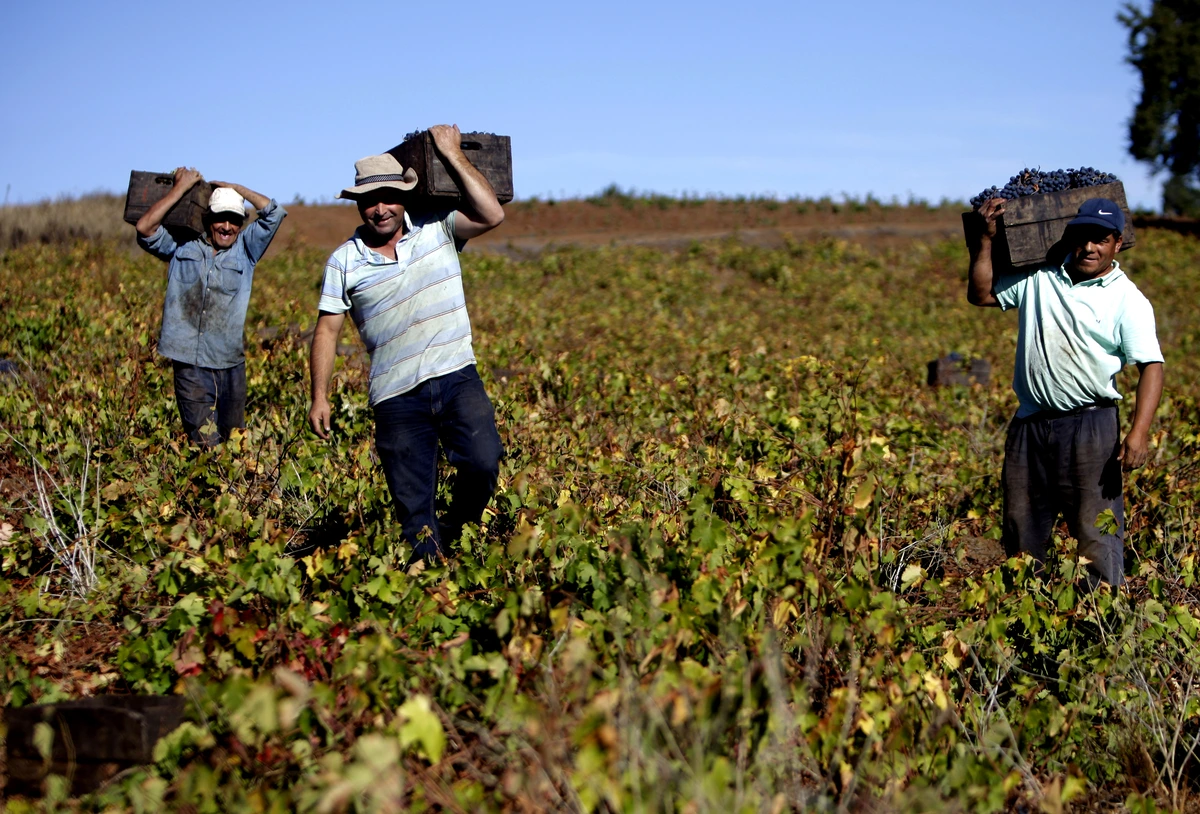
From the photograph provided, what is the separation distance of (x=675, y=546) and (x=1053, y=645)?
1522mm

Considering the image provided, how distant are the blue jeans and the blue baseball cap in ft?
7.74

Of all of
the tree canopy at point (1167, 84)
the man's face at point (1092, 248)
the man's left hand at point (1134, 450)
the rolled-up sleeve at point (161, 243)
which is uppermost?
the tree canopy at point (1167, 84)

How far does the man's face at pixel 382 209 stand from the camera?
4.12 meters

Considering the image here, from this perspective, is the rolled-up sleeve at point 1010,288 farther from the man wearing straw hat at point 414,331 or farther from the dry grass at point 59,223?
the dry grass at point 59,223

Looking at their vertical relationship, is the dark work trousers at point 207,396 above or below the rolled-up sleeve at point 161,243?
below

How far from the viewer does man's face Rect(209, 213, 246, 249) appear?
5805mm

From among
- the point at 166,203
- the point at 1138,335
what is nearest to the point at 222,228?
the point at 166,203

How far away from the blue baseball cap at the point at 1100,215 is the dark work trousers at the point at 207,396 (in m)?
4.16

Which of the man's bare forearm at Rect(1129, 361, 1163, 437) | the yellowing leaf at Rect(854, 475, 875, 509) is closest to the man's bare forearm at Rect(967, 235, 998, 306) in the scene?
the man's bare forearm at Rect(1129, 361, 1163, 437)

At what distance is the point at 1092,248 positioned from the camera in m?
4.19

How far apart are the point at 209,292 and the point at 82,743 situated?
10.8ft

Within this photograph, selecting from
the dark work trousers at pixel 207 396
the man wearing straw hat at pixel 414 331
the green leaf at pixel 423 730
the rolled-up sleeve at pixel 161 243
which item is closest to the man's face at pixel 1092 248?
the man wearing straw hat at pixel 414 331

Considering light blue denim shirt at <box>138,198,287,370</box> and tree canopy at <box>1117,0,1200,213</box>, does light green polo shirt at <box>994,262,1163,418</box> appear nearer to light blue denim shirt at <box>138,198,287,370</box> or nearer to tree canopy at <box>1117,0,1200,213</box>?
light blue denim shirt at <box>138,198,287,370</box>

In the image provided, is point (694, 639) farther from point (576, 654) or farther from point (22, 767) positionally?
point (22, 767)
